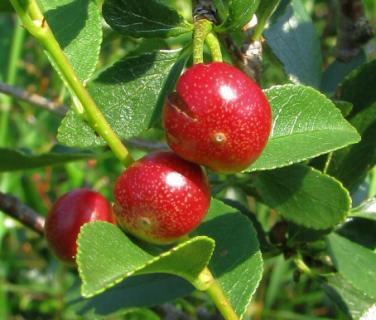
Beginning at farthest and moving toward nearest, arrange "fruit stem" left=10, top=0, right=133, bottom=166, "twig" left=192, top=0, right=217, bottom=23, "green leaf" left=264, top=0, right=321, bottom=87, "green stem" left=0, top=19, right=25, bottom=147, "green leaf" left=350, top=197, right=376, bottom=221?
"green stem" left=0, top=19, right=25, bottom=147, "green leaf" left=264, top=0, right=321, bottom=87, "green leaf" left=350, top=197, right=376, bottom=221, "twig" left=192, top=0, right=217, bottom=23, "fruit stem" left=10, top=0, right=133, bottom=166

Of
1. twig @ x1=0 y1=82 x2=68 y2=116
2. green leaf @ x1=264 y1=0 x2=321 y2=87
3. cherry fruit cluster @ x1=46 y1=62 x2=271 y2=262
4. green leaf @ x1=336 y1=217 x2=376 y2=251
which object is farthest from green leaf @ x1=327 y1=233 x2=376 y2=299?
twig @ x1=0 y1=82 x2=68 y2=116

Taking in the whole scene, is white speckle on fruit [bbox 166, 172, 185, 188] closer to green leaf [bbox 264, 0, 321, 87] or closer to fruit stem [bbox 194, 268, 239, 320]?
fruit stem [bbox 194, 268, 239, 320]

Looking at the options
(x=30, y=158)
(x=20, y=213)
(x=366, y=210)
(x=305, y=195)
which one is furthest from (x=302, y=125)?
(x=20, y=213)

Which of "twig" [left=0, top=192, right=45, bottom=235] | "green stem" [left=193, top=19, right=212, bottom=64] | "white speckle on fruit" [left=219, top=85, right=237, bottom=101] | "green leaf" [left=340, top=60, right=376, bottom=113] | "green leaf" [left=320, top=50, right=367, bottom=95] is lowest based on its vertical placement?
"twig" [left=0, top=192, right=45, bottom=235]

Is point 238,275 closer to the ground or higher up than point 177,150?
closer to the ground

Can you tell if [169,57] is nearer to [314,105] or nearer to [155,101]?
[155,101]

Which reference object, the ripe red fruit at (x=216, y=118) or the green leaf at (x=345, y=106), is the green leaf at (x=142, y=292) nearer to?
the green leaf at (x=345, y=106)

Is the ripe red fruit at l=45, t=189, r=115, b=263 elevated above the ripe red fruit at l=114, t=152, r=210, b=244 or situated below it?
below

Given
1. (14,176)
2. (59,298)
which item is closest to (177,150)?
(14,176)
